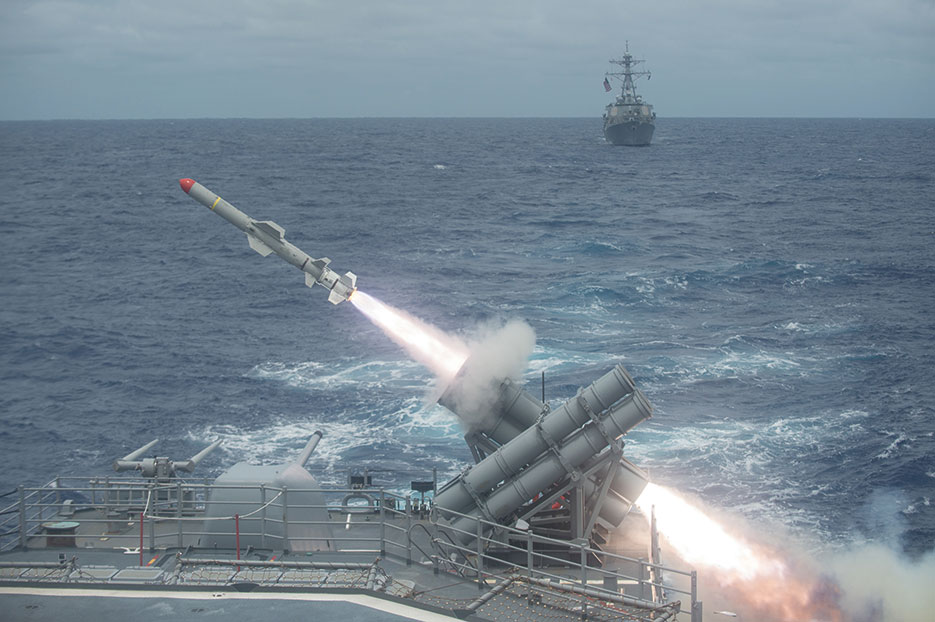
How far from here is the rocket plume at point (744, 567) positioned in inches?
1105

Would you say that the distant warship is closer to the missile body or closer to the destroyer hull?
the destroyer hull

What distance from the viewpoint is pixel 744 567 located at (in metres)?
29.8

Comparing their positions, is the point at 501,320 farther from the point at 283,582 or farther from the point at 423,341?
the point at 283,582

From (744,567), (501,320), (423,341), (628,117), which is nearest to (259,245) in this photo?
(423,341)

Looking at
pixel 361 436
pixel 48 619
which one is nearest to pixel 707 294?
pixel 361 436

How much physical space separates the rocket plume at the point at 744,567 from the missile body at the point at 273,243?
1118 cm

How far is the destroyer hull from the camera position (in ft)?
611

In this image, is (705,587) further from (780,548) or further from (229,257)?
(229,257)

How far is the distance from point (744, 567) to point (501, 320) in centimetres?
2406

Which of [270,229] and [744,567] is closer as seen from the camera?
[744,567]

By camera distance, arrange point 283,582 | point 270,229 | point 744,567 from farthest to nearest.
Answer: point 270,229, point 744,567, point 283,582

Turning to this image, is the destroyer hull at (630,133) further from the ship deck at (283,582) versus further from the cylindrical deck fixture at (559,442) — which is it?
the ship deck at (283,582)

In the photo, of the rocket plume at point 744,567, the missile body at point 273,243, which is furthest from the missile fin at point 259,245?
the rocket plume at point 744,567

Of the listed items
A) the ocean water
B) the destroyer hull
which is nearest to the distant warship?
the destroyer hull
